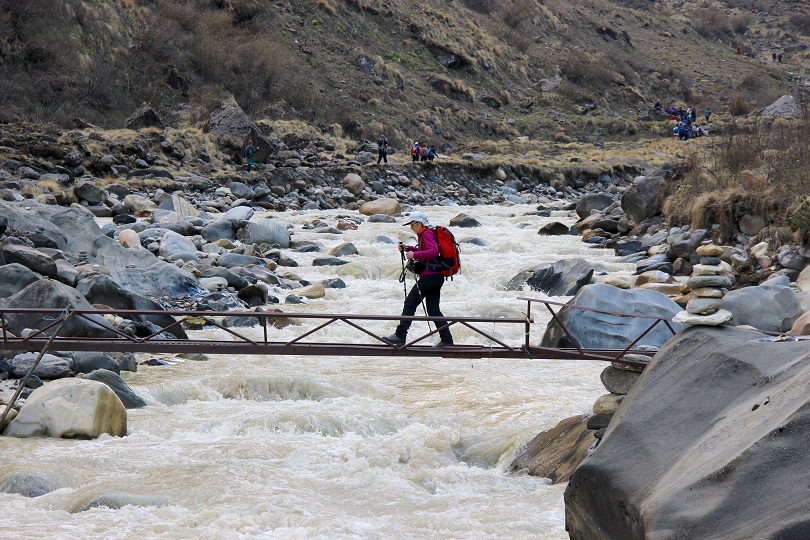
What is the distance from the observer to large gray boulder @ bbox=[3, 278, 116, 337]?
10.8 meters

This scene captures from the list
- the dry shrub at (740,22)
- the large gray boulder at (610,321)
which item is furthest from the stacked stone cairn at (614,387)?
the dry shrub at (740,22)

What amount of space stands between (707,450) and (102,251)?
41.6 ft

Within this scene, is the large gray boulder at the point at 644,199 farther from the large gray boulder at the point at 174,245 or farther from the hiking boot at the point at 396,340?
the hiking boot at the point at 396,340

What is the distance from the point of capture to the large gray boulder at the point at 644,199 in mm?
21547

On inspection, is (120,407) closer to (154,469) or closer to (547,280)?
(154,469)

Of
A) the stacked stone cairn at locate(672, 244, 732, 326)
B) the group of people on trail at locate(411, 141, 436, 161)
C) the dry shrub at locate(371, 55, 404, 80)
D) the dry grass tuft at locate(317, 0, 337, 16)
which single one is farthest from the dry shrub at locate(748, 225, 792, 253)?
the dry grass tuft at locate(317, 0, 337, 16)

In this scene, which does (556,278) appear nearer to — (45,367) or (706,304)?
(45,367)

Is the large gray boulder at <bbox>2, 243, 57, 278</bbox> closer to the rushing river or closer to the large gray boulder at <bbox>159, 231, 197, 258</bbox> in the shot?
the rushing river

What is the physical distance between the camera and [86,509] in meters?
6.86

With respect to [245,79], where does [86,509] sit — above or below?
below

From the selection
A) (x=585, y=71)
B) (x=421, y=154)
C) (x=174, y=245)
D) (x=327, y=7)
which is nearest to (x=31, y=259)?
(x=174, y=245)

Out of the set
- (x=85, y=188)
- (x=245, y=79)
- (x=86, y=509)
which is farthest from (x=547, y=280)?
(x=245, y=79)

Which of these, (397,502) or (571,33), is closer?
(397,502)

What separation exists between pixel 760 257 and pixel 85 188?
16.4 metres
